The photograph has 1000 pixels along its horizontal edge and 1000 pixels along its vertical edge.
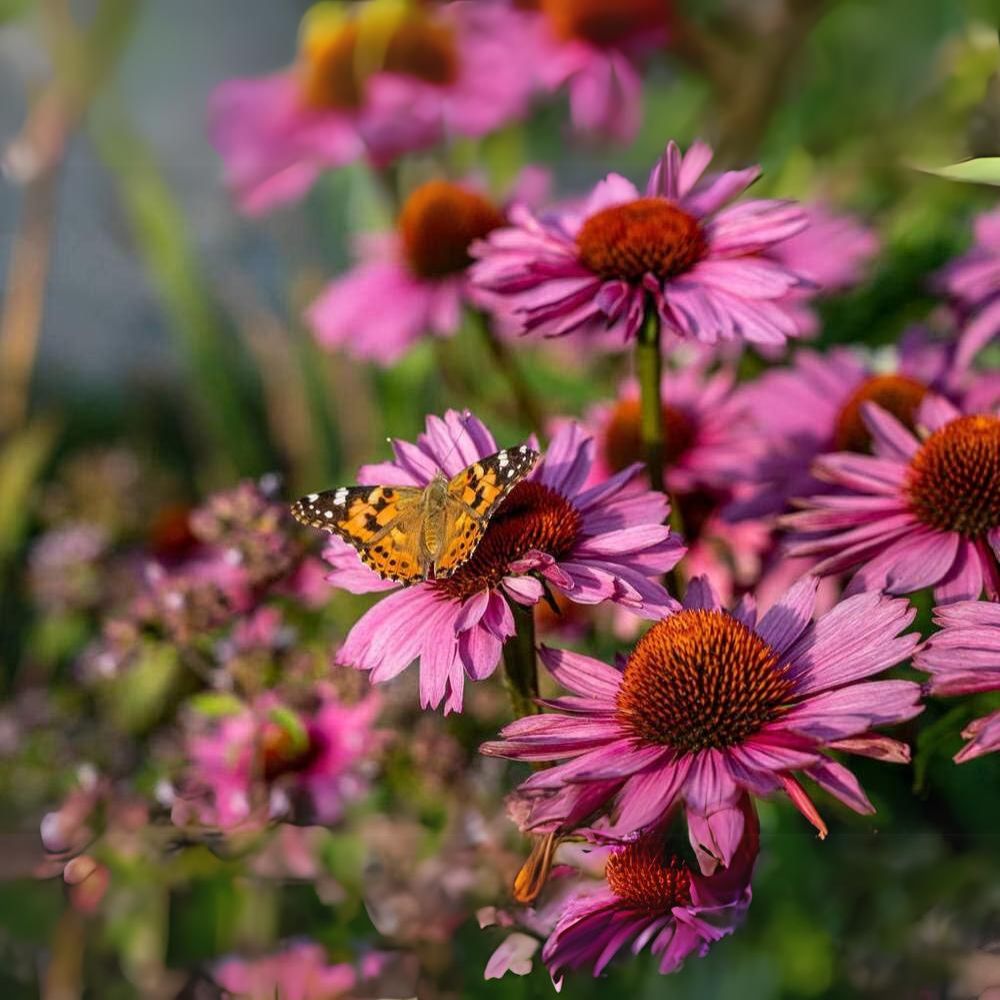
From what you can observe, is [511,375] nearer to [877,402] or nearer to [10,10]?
[877,402]

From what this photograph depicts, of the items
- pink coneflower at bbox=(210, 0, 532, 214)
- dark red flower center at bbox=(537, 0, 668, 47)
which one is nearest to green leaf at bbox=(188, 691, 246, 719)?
pink coneflower at bbox=(210, 0, 532, 214)

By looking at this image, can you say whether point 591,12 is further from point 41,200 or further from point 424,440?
point 424,440

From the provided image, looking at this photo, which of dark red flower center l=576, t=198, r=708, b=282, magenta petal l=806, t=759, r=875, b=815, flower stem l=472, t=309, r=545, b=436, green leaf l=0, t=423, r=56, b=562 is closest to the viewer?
magenta petal l=806, t=759, r=875, b=815

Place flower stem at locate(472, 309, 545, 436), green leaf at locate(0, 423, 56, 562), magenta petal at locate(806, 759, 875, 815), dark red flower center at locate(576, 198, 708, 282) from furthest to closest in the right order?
green leaf at locate(0, 423, 56, 562) < flower stem at locate(472, 309, 545, 436) < dark red flower center at locate(576, 198, 708, 282) < magenta petal at locate(806, 759, 875, 815)

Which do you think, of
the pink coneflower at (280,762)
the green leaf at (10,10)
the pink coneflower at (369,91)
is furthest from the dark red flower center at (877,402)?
the green leaf at (10,10)

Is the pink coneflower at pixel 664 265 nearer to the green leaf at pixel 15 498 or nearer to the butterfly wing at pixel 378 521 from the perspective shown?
the butterfly wing at pixel 378 521

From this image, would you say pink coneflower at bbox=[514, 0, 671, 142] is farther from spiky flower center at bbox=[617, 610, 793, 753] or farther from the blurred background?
spiky flower center at bbox=[617, 610, 793, 753]
